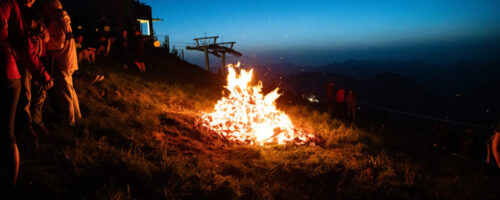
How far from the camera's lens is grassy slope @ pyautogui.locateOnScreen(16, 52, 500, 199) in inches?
128

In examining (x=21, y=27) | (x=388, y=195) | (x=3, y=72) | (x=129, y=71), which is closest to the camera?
(x=3, y=72)

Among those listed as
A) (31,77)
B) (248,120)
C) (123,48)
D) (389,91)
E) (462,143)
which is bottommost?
(389,91)

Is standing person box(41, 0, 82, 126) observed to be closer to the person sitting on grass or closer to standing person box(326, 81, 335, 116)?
the person sitting on grass

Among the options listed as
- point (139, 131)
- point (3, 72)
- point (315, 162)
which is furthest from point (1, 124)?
point (315, 162)

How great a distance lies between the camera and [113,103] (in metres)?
6.62

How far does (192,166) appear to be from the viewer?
165 inches

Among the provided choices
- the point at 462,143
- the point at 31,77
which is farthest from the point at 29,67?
the point at 462,143

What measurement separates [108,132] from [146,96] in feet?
11.0

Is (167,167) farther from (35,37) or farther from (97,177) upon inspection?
(35,37)

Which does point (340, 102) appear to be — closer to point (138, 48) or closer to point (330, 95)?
point (330, 95)

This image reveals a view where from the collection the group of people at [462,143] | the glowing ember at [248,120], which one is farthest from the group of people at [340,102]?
the glowing ember at [248,120]

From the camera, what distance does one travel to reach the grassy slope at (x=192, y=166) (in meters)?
3.25

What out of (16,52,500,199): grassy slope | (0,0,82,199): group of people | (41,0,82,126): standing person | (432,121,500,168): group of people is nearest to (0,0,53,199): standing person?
(0,0,82,199): group of people

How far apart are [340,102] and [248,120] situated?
7.98 m
